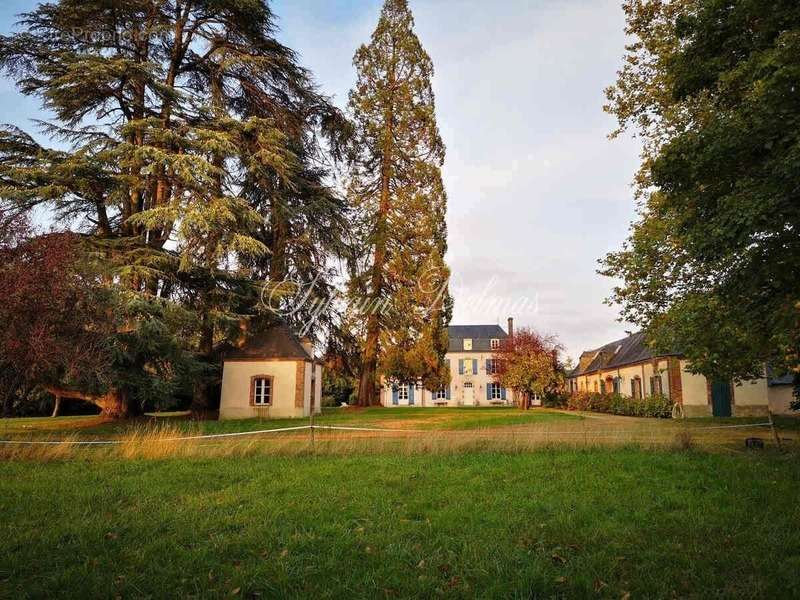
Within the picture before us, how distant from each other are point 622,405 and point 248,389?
19043mm

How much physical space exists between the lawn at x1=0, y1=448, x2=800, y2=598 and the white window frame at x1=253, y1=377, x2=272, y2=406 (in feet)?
45.0

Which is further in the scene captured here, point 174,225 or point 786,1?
point 174,225

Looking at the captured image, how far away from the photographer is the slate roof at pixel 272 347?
21955 mm

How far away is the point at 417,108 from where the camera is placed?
30750mm

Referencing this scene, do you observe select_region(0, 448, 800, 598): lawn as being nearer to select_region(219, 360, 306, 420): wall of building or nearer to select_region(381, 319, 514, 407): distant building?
select_region(219, 360, 306, 420): wall of building

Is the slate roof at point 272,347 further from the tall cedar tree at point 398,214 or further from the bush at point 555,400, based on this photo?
the bush at point 555,400

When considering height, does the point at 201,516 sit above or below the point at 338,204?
below

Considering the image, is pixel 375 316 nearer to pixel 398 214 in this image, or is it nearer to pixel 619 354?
pixel 398 214

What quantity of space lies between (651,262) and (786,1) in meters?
6.22

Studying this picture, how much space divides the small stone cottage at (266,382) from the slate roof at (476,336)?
31.9 meters

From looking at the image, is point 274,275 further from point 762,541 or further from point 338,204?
point 762,541

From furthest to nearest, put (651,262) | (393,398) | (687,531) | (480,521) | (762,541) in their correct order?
1. (393,398)
2. (651,262)
3. (480,521)
4. (687,531)
5. (762,541)

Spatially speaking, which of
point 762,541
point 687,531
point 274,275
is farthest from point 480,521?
point 274,275

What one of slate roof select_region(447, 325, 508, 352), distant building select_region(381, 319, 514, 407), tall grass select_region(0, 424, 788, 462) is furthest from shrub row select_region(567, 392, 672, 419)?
slate roof select_region(447, 325, 508, 352)
